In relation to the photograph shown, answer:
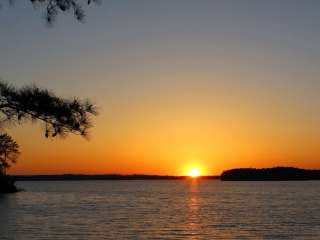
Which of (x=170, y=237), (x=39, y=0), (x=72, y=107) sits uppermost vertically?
(x=39, y=0)

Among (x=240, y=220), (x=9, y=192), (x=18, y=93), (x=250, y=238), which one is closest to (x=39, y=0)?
(x=18, y=93)

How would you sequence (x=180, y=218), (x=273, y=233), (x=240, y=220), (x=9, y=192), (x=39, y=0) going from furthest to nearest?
(x=9, y=192) → (x=180, y=218) → (x=240, y=220) → (x=273, y=233) → (x=39, y=0)

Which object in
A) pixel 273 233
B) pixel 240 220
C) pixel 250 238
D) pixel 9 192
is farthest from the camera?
pixel 9 192

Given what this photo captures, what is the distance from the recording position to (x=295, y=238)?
40.3 m

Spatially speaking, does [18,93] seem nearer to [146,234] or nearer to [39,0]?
[39,0]

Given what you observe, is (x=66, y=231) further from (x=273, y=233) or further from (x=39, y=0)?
(x=39, y=0)

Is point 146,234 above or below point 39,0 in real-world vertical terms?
below

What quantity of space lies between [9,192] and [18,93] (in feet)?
400

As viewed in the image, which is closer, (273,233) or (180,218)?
(273,233)

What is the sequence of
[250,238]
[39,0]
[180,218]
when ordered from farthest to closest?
[180,218]
[250,238]
[39,0]

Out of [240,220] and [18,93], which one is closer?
[18,93]

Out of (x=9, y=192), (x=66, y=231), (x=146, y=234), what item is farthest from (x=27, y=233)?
(x=9, y=192)

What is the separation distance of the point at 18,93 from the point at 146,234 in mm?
35054

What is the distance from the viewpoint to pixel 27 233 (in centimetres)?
4406
